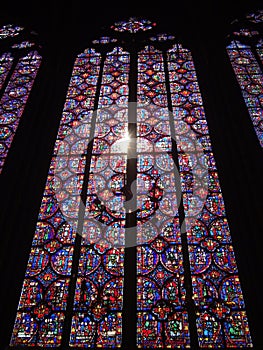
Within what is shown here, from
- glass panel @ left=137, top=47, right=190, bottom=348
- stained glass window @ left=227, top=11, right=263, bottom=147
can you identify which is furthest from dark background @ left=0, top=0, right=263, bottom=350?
glass panel @ left=137, top=47, right=190, bottom=348

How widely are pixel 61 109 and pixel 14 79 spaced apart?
5.33ft

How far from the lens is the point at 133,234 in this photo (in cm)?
674

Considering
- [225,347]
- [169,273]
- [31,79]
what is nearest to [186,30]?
[31,79]

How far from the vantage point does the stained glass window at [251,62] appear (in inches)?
334

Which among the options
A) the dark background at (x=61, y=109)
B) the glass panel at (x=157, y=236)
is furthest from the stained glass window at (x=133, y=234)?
the dark background at (x=61, y=109)

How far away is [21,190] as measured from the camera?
7148 millimetres

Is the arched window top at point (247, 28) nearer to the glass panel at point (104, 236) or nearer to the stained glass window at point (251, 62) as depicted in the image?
the stained glass window at point (251, 62)

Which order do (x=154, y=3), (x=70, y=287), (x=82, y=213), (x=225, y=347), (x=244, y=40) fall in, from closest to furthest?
(x=225, y=347)
(x=70, y=287)
(x=82, y=213)
(x=244, y=40)
(x=154, y=3)

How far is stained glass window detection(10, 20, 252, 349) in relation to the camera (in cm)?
585

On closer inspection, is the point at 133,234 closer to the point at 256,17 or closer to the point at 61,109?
the point at 61,109

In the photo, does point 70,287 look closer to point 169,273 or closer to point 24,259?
point 24,259

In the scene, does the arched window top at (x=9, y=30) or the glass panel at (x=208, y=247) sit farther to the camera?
the arched window top at (x=9, y=30)

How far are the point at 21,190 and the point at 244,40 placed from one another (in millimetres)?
6175

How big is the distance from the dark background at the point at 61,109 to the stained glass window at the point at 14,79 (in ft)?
0.78
